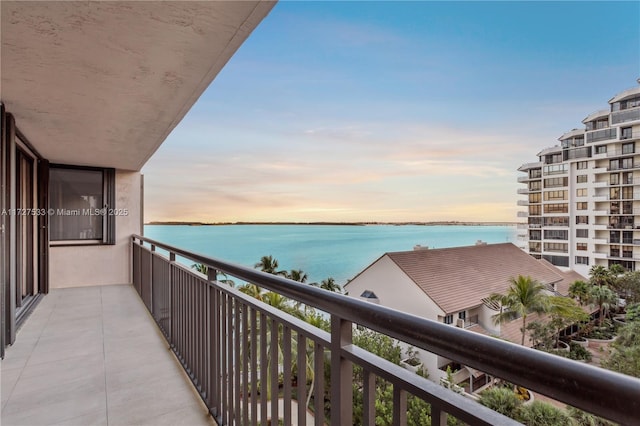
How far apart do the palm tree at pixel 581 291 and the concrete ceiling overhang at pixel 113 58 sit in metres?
14.1

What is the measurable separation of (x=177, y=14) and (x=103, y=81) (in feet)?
3.59

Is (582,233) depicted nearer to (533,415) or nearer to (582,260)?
(582,260)

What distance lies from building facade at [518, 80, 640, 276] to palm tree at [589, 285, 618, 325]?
85 centimetres

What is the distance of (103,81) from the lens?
2291 mm

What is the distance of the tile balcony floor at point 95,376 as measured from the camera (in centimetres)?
189

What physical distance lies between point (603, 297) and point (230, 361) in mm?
13653

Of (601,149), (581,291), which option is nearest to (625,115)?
(601,149)

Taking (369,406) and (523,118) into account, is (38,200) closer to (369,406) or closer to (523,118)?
(369,406)

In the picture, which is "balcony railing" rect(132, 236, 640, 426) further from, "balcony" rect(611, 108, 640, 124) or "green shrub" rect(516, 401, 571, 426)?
"balcony" rect(611, 108, 640, 124)

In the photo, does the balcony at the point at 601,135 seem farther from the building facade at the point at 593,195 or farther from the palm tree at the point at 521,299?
the palm tree at the point at 521,299

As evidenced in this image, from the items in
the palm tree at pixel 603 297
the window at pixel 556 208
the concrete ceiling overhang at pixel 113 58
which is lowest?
the palm tree at pixel 603 297

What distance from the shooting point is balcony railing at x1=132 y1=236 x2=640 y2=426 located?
43cm

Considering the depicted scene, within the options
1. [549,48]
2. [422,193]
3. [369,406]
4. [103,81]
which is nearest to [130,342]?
[103,81]

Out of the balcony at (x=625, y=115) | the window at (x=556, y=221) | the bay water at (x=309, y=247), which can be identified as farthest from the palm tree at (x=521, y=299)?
the bay water at (x=309, y=247)
